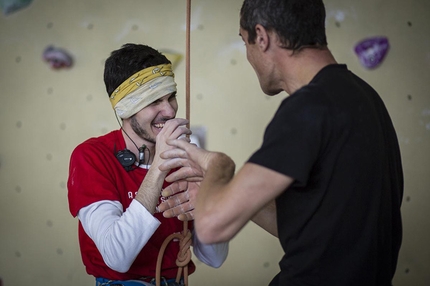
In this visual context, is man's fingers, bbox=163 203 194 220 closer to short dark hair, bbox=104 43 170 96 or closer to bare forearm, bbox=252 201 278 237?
bare forearm, bbox=252 201 278 237

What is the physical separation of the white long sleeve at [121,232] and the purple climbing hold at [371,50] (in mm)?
1804

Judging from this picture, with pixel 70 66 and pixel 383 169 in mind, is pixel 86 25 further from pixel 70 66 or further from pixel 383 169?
pixel 383 169

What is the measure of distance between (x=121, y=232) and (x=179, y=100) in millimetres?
1554

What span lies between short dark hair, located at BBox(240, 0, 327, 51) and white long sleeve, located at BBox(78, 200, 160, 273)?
646 millimetres

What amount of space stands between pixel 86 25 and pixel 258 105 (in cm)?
110

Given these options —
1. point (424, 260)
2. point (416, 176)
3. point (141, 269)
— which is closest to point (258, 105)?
point (416, 176)

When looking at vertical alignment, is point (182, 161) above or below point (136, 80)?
below

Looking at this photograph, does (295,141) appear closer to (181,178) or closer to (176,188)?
(181,178)

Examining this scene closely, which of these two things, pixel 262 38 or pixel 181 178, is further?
pixel 181 178

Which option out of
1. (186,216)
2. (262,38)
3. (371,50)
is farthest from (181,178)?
(371,50)

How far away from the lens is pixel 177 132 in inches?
65.4

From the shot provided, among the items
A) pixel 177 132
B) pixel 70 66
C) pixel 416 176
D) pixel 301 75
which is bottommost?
pixel 416 176

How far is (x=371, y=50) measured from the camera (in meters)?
2.93

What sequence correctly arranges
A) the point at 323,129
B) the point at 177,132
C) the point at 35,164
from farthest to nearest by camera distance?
the point at 35,164, the point at 177,132, the point at 323,129
